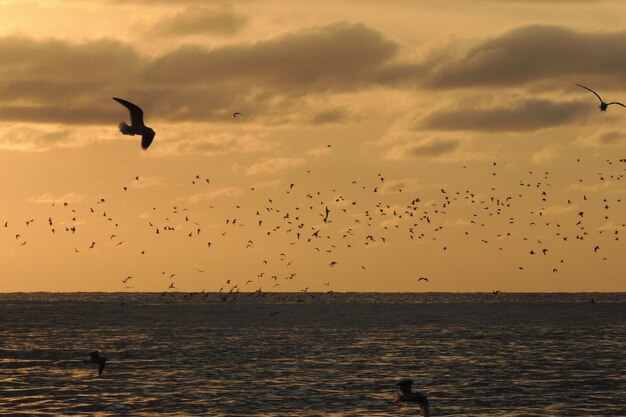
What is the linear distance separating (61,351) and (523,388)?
37.5 m

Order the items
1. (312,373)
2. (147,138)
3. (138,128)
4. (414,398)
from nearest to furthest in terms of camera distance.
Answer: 1. (414,398)
2. (138,128)
3. (147,138)
4. (312,373)

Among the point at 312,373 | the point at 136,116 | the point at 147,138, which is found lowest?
the point at 312,373

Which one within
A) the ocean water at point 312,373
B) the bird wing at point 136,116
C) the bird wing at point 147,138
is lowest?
the ocean water at point 312,373

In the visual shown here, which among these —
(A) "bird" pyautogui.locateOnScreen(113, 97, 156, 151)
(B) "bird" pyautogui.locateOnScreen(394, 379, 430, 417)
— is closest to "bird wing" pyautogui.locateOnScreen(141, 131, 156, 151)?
(A) "bird" pyautogui.locateOnScreen(113, 97, 156, 151)

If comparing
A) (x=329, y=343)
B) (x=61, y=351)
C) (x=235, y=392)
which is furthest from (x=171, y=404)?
(x=329, y=343)

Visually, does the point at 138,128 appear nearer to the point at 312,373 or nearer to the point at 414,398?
the point at 414,398

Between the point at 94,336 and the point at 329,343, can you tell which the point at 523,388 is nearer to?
the point at 329,343

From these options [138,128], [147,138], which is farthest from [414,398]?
[138,128]

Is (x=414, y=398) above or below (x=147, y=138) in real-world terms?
below

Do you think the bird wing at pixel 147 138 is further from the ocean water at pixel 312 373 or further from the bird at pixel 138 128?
the ocean water at pixel 312 373

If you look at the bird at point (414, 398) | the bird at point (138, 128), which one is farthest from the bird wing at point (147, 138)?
the bird at point (414, 398)

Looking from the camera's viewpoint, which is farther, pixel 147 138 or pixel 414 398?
pixel 147 138

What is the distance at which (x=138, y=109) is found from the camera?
38812mm

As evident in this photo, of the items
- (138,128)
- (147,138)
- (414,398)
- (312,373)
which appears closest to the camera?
(414,398)
